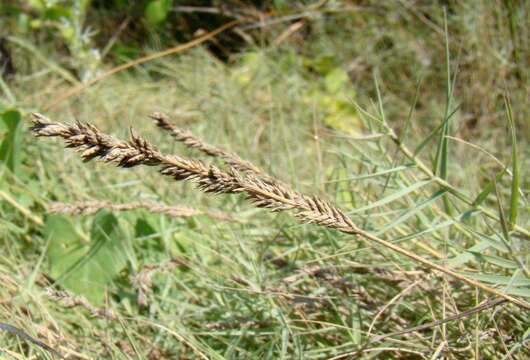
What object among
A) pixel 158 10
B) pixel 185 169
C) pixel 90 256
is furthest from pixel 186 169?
pixel 158 10

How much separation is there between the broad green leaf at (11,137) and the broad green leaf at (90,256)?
244 mm

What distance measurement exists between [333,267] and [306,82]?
1.70m

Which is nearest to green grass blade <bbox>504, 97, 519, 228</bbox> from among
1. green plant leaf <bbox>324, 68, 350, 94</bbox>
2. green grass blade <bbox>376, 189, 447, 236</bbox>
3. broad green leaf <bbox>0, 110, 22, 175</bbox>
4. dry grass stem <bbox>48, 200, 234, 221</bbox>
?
green grass blade <bbox>376, 189, 447, 236</bbox>

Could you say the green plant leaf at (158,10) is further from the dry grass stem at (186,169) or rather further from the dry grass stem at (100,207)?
the dry grass stem at (186,169)

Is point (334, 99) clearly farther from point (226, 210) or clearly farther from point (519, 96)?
point (226, 210)

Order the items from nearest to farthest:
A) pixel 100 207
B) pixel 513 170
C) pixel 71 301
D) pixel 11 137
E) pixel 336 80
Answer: pixel 513 170 < pixel 71 301 < pixel 100 207 < pixel 11 137 < pixel 336 80

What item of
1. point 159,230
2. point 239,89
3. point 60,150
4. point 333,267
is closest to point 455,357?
point 333,267

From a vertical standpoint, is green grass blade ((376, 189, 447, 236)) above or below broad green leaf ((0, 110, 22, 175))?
above

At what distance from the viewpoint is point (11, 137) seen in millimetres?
1659

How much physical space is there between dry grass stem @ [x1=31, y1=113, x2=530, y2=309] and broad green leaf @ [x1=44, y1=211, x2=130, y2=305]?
0.71 m

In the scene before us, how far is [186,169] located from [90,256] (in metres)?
0.79

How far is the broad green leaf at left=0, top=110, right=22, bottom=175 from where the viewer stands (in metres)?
1.66

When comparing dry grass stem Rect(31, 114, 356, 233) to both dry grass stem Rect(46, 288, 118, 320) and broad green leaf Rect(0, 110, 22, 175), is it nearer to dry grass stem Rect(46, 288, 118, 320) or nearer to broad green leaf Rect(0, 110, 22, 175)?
dry grass stem Rect(46, 288, 118, 320)

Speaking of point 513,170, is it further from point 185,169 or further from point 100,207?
point 100,207
